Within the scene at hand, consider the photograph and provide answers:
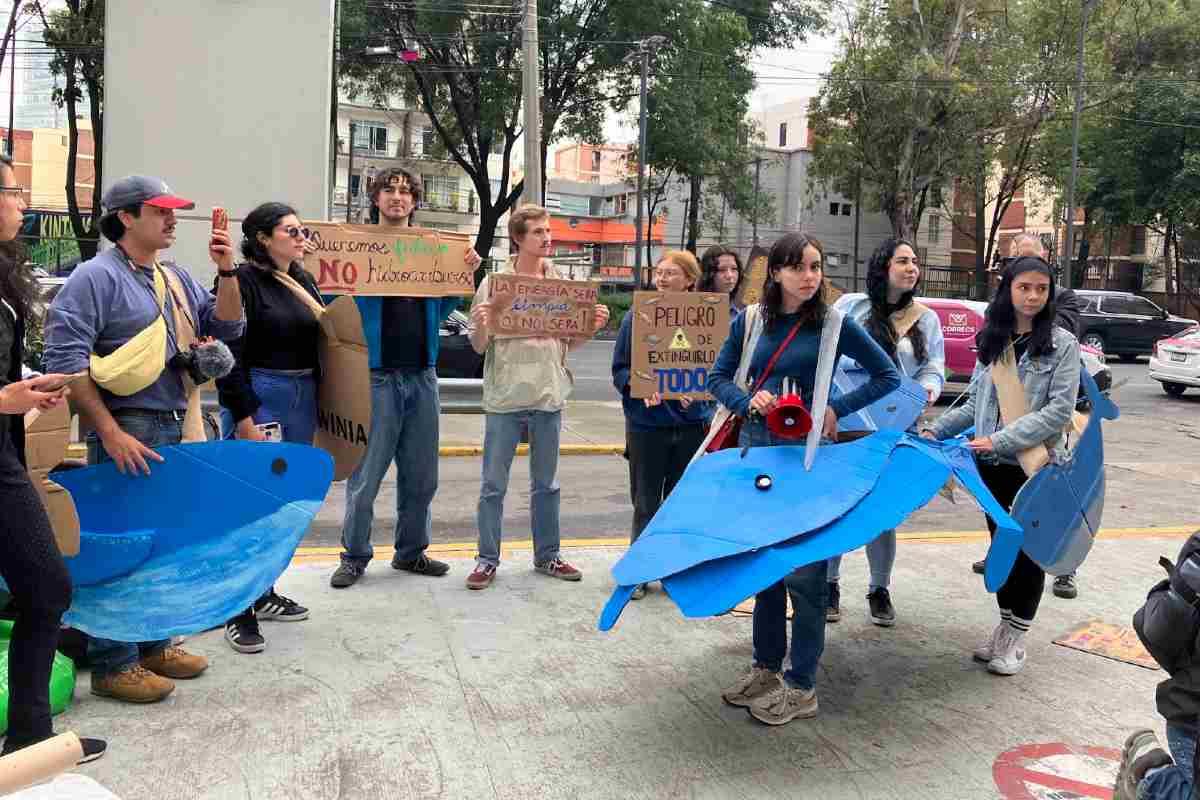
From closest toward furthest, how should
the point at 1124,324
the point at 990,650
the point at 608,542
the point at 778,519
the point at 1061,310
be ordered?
the point at 778,519
the point at 990,650
the point at 1061,310
the point at 608,542
the point at 1124,324

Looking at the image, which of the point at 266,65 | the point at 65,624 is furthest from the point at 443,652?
the point at 266,65

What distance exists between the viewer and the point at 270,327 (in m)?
4.50

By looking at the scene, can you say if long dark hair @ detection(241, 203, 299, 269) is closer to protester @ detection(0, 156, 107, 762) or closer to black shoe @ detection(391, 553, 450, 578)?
protester @ detection(0, 156, 107, 762)

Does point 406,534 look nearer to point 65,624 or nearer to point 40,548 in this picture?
point 65,624

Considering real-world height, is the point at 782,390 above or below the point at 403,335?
below

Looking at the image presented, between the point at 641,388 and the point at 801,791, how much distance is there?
7.97 feet

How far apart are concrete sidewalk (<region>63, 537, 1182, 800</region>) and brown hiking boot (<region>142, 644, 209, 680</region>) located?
0.07 m

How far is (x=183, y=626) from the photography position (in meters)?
3.69

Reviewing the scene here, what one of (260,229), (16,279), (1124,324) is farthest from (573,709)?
(1124,324)

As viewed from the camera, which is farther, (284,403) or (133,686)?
(284,403)

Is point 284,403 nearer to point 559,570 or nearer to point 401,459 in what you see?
point 401,459

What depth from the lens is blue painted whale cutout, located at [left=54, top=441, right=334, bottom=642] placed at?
364 centimetres

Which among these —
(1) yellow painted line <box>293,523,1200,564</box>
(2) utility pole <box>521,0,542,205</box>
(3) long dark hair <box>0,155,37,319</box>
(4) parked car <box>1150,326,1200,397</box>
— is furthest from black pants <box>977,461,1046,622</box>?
(4) parked car <box>1150,326,1200,397</box>

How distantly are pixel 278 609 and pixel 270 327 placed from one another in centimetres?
129
